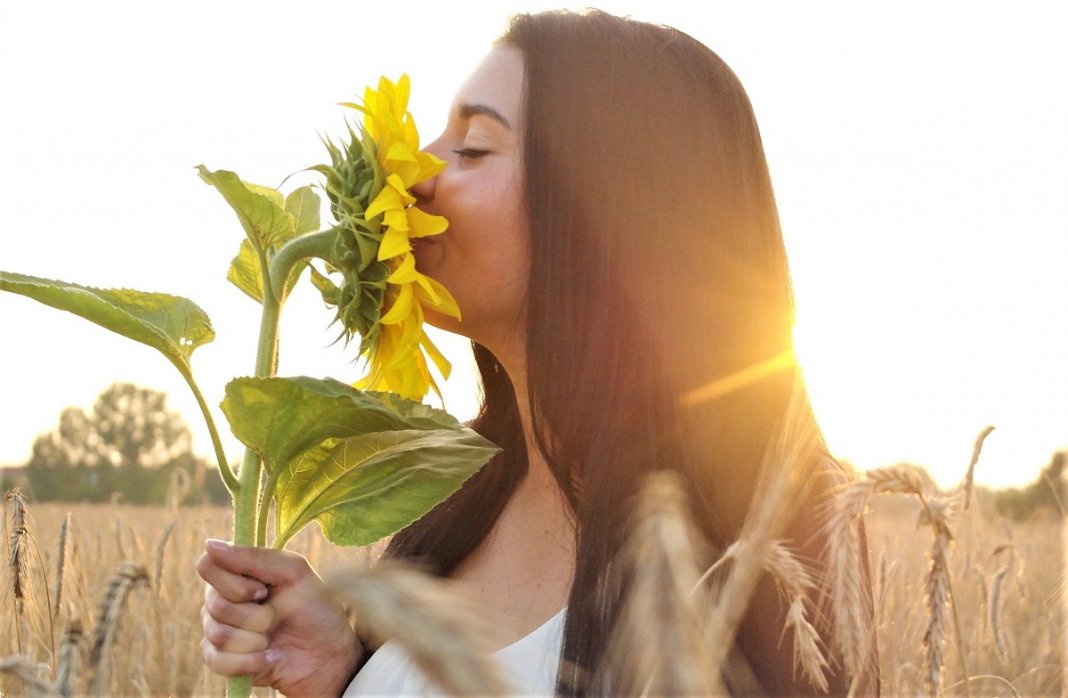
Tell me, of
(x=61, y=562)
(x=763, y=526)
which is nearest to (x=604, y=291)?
(x=61, y=562)

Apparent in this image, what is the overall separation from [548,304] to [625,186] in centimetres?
30

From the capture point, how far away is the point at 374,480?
140 cm

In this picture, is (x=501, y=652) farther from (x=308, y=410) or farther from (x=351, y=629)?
(x=308, y=410)

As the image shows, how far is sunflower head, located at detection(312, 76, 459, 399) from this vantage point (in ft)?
4.99

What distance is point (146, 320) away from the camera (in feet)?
4.48

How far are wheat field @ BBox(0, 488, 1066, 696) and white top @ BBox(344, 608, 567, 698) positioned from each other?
0.47 m

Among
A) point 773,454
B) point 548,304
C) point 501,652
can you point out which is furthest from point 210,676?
point 773,454

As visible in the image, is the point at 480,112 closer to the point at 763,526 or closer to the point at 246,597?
the point at 246,597

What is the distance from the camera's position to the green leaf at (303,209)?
1.48 metres

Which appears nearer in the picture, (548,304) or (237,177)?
(237,177)

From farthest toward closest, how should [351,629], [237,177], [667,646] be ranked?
[351,629]
[237,177]
[667,646]

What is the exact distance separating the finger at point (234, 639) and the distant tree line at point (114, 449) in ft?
63.3

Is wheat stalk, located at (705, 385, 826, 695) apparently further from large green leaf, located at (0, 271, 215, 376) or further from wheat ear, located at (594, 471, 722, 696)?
large green leaf, located at (0, 271, 215, 376)

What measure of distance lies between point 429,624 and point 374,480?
73 centimetres
